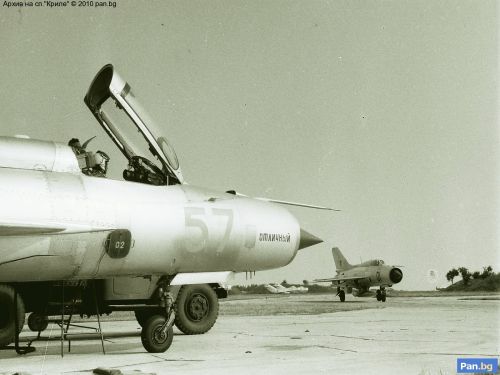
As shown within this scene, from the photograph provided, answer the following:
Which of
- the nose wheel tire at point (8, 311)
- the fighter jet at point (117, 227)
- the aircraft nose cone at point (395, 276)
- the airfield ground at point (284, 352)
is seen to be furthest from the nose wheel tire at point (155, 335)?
the aircraft nose cone at point (395, 276)

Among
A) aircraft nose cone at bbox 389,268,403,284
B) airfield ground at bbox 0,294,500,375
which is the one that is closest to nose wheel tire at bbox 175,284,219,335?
airfield ground at bbox 0,294,500,375

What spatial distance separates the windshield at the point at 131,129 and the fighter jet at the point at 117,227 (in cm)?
1

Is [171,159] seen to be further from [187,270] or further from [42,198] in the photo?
[42,198]

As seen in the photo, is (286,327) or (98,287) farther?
(286,327)

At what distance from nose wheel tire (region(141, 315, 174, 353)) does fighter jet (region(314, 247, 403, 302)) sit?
2256 cm

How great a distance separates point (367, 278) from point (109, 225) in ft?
85.3

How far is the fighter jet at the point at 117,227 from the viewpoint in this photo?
22.7ft

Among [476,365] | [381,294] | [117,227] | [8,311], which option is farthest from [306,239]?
[381,294]

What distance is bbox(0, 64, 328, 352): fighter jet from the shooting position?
6.91m

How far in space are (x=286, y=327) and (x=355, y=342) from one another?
3.23m

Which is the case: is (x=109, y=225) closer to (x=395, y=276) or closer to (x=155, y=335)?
(x=155, y=335)

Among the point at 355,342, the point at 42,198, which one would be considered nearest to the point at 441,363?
the point at 355,342

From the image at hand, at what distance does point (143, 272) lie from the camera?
8.00 metres

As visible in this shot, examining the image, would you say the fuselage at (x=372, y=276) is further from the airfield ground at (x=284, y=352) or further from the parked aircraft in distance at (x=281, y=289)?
the parked aircraft in distance at (x=281, y=289)
